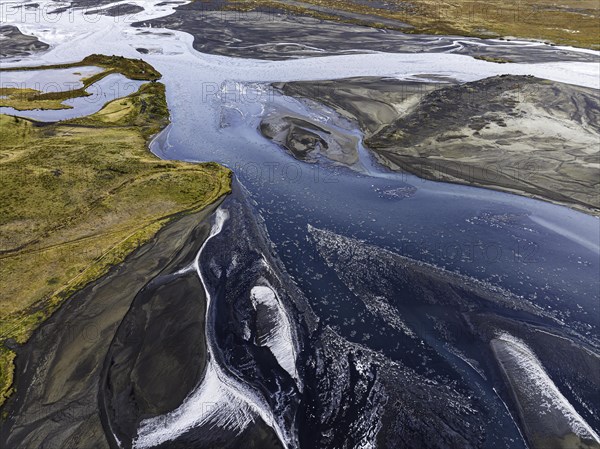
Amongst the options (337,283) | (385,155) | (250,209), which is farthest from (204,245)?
(385,155)

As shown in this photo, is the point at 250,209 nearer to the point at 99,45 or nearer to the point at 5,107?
the point at 5,107

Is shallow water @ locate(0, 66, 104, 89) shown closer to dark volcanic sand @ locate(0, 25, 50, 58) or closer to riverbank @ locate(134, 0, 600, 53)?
dark volcanic sand @ locate(0, 25, 50, 58)

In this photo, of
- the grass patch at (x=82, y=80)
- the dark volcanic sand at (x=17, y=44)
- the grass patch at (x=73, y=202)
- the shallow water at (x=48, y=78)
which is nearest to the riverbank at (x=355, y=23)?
the grass patch at (x=82, y=80)

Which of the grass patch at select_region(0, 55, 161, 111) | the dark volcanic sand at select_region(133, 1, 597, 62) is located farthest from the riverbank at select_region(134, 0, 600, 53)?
the grass patch at select_region(0, 55, 161, 111)

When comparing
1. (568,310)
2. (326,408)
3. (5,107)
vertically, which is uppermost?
(568,310)

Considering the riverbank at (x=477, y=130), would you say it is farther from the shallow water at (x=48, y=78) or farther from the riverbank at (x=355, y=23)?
the shallow water at (x=48, y=78)

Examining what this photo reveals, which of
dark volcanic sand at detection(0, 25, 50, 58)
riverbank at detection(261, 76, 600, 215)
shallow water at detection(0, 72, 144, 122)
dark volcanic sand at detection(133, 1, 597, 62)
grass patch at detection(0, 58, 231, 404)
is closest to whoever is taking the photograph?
grass patch at detection(0, 58, 231, 404)
